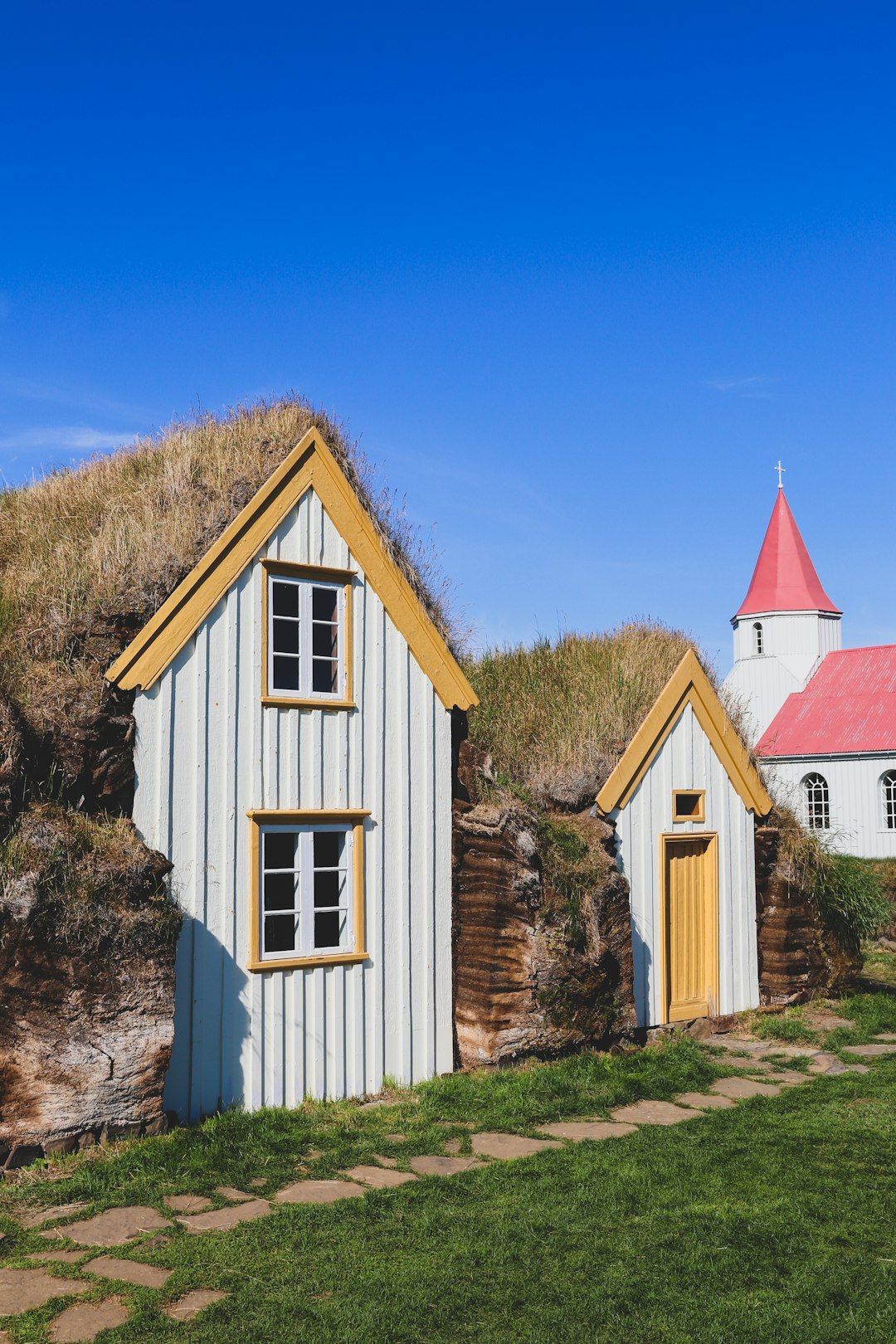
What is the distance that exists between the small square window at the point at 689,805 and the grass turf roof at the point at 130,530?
387 centimetres

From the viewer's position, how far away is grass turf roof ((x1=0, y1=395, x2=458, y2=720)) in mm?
10125

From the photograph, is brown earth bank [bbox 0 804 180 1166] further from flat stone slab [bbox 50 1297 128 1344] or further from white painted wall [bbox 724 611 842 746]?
white painted wall [bbox 724 611 842 746]

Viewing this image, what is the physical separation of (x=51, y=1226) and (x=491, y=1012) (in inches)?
207

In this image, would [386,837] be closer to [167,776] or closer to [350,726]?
[350,726]

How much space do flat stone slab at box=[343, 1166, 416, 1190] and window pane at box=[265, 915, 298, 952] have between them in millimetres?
2975

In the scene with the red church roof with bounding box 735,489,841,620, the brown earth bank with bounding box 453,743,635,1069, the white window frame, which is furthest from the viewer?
the red church roof with bounding box 735,489,841,620

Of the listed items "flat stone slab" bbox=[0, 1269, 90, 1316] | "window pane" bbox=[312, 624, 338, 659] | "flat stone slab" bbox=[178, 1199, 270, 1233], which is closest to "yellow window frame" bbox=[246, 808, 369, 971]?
"window pane" bbox=[312, 624, 338, 659]

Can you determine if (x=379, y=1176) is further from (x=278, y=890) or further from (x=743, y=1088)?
(x=743, y=1088)

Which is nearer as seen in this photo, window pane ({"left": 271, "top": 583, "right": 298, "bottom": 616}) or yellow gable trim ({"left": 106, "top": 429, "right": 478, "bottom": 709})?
yellow gable trim ({"left": 106, "top": 429, "right": 478, "bottom": 709})

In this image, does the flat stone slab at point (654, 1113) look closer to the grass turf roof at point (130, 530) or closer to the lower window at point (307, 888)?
the lower window at point (307, 888)

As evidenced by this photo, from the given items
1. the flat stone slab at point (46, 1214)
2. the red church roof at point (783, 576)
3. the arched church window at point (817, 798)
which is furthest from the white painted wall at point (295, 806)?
the red church roof at point (783, 576)

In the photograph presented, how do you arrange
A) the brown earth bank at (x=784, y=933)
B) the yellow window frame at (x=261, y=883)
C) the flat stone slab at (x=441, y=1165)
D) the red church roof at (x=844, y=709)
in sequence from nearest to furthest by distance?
the flat stone slab at (x=441, y=1165) < the yellow window frame at (x=261, y=883) < the brown earth bank at (x=784, y=933) < the red church roof at (x=844, y=709)

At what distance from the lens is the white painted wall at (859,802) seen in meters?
36.4

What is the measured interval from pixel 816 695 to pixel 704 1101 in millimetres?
32956
